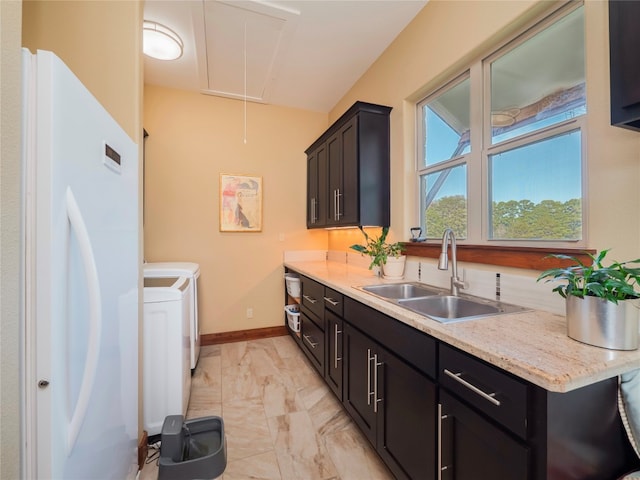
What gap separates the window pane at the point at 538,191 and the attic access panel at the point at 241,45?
74.4 inches

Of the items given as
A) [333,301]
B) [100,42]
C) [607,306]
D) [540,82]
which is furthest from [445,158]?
[100,42]

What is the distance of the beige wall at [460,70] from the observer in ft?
3.60

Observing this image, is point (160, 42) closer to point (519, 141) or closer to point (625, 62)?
point (519, 141)

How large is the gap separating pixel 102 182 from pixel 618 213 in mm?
1899

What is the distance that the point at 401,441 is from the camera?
51.7 inches

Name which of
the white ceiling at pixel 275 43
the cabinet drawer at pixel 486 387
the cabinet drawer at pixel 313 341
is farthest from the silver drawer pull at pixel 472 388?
the white ceiling at pixel 275 43

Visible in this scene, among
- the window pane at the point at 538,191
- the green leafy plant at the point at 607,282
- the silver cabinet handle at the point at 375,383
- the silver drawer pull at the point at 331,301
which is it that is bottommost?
the silver cabinet handle at the point at 375,383

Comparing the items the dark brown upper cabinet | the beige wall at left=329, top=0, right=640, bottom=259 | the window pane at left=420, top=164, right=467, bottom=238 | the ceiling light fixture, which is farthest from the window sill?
the ceiling light fixture

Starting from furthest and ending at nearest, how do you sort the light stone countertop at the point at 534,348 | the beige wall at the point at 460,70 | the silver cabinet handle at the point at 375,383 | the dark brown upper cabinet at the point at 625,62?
the silver cabinet handle at the point at 375,383, the beige wall at the point at 460,70, the dark brown upper cabinet at the point at 625,62, the light stone countertop at the point at 534,348

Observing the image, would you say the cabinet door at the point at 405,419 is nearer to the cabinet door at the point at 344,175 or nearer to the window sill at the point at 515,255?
the window sill at the point at 515,255

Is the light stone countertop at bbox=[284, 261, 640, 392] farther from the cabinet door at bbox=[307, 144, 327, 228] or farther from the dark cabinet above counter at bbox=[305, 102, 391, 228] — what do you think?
the cabinet door at bbox=[307, 144, 327, 228]

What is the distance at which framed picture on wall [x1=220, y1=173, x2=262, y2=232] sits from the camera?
3.37 meters

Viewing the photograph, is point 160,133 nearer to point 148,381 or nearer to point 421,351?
point 148,381

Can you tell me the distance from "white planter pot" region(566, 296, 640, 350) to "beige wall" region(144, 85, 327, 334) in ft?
9.98
